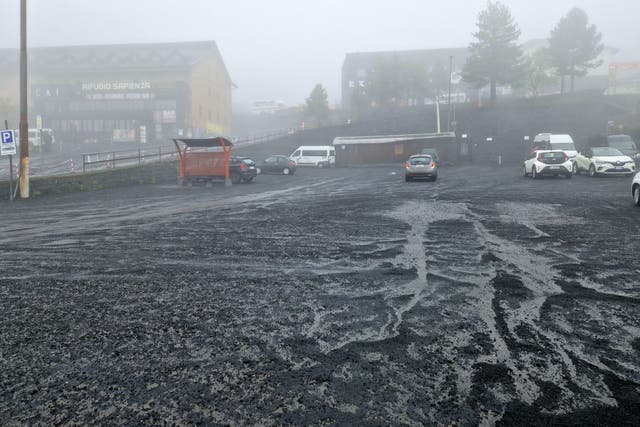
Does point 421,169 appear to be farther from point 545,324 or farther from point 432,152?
point 545,324

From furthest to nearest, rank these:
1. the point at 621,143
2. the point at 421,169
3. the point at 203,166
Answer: the point at 621,143, the point at 203,166, the point at 421,169

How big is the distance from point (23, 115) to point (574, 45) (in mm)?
69926


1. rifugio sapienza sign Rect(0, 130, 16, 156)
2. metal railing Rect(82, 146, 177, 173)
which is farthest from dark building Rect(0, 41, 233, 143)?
rifugio sapienza sign Rect(0, 130, 16, 156)

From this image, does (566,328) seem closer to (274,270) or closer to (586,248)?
(274,270)

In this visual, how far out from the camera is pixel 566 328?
448 centimetres

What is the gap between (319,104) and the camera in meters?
78.8

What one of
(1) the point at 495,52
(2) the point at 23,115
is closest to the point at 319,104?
(1) the point at 495,52

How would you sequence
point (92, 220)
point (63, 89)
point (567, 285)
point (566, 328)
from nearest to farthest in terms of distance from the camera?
1. point (566, 328)
2. point (567, 285)
3. point (92, 220)
4. point (63, 89)

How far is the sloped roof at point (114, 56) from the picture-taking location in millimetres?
71375

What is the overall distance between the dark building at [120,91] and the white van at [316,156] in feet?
84.8

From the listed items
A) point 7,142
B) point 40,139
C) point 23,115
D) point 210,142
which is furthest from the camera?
point 40,139

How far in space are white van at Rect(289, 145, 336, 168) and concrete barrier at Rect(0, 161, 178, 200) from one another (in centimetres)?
1966

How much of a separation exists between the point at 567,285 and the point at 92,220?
11.0 m

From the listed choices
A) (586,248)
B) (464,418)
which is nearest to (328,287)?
(464,418)
